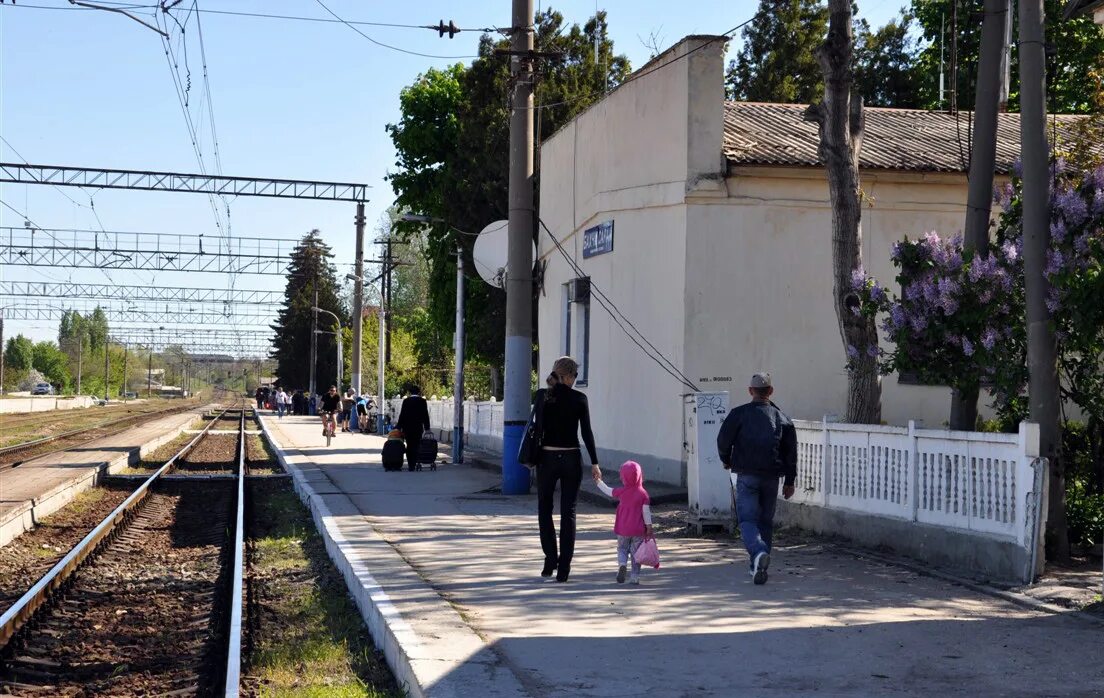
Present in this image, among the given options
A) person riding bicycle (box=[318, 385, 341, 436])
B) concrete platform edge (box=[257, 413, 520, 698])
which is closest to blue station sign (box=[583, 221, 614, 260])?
concrete platform edge (box=[257, 413, 520, 698])

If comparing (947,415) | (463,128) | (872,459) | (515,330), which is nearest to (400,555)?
(872,459)

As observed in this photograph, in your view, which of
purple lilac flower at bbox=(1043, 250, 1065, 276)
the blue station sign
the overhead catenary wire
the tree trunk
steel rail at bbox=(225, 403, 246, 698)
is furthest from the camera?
the blue station sign

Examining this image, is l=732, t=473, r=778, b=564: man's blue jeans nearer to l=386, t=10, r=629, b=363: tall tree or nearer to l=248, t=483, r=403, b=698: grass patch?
l=248, t=483, r=403, b=698: grass patch

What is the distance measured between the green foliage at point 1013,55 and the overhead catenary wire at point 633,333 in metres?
7.35

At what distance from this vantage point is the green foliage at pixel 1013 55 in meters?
25.5

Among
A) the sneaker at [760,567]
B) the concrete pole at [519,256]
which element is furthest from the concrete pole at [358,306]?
the sneaker at [760,567]

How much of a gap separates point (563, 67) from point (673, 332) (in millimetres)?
24159

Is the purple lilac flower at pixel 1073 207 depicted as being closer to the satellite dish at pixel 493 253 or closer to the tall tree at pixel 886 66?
the satellite dish at pixel 493 253

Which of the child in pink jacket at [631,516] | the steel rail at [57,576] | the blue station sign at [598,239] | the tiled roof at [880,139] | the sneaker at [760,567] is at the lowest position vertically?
the steel rail at [57,576]

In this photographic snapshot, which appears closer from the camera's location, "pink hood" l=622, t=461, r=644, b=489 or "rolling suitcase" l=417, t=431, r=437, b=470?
"pink hood" l=622, t=461, r=644, b=489

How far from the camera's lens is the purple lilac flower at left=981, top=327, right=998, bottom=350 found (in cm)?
1204

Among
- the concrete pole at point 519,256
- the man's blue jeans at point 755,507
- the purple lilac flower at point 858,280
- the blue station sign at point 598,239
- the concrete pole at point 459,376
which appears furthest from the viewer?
the concrete pole at point 459,376

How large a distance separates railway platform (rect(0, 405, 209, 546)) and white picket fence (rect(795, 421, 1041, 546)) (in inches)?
356

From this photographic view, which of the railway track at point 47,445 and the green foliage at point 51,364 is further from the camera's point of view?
the green foliage at point 51,364
